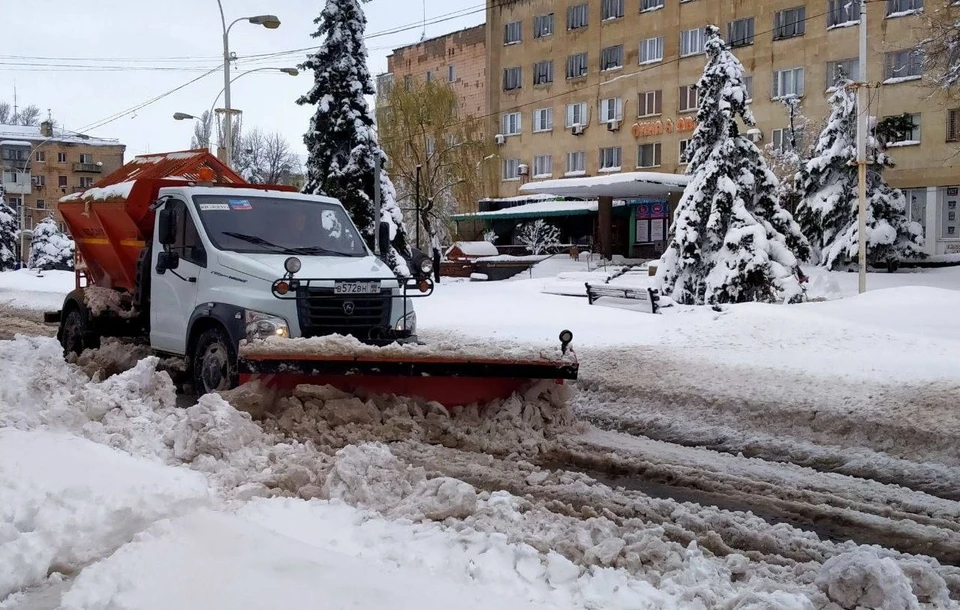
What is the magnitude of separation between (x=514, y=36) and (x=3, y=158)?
246ft

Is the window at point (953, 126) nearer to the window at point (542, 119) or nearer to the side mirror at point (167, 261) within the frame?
the window at point (542, 119)

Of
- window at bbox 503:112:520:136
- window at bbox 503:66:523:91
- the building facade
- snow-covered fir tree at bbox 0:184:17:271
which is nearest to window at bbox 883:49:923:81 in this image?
the building facade

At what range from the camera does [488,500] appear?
5566mm

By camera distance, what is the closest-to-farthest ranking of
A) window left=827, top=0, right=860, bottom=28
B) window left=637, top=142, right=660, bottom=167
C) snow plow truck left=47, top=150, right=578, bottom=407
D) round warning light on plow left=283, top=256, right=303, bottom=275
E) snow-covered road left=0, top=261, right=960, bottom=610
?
snow-covered road left=0, top=261, right=960, bottom=610 → snow plow truck left=47, top=150, right=578, bottom=407 → round warning light on plow left=283, top=256, right=303, bottom=275 → window left=827, top=0, right=860, bottom=28 → window left=637, top=142, right=660, bottom=167

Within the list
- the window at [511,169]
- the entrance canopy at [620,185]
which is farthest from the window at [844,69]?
the window at [511,169]

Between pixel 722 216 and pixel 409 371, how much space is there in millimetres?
17693

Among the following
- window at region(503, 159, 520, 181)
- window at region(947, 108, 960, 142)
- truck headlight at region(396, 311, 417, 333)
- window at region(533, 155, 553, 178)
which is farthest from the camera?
window at region(503, 159, 520, 181)

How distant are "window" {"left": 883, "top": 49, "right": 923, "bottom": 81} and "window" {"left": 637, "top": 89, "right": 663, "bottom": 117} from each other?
1173 centimetres

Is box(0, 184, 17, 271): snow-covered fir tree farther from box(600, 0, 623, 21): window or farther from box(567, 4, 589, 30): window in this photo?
box(600, 0, 623, 21): window

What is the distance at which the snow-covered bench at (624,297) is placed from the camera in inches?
733

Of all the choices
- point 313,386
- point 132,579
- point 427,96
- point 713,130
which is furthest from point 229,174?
point 427,96

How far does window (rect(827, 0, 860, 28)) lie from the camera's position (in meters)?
40.2

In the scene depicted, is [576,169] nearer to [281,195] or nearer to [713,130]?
[713,130]

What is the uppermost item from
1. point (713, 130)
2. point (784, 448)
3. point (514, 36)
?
point (514, 36)
